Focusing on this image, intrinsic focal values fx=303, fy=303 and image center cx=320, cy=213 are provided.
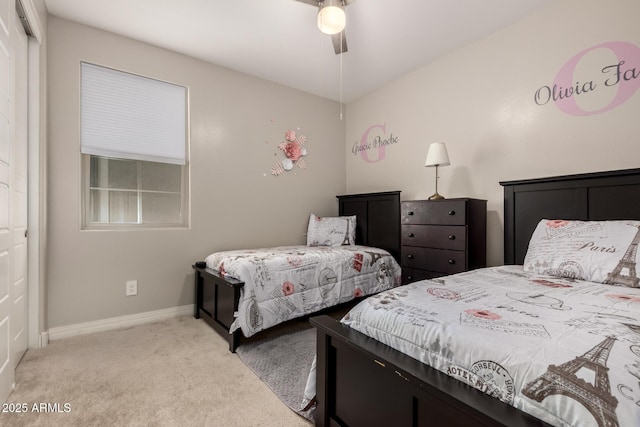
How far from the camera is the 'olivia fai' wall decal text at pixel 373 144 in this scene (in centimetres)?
353

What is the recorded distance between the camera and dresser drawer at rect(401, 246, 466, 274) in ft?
7.72

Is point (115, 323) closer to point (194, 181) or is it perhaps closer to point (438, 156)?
point (194, 181)

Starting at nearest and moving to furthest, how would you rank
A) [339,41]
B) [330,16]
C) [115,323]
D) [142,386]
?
1. [142,386]
2. [330,16]
3. [339,41]
4. [115,323]

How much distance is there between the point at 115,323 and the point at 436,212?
2.85 m

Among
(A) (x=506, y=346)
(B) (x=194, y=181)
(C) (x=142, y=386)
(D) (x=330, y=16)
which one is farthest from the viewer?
(B) (x=194, y=181)

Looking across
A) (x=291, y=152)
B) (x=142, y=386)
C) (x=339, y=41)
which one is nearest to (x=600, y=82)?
(x=339, y=41)

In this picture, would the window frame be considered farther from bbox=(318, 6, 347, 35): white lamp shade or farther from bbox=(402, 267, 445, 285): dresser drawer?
bbox=(402, 267, 445, 285): dresser drawer

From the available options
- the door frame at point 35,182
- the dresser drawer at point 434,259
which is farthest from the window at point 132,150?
the dresser drawer at point 434,259

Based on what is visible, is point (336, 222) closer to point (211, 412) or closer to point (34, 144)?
point (211, 412)

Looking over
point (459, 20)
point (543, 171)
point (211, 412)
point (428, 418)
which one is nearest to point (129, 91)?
point (211, 412)

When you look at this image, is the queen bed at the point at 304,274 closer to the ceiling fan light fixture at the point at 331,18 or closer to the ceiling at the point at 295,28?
the ceiling at the point at 295,28

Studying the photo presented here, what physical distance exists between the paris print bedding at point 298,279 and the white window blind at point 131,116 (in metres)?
1.17

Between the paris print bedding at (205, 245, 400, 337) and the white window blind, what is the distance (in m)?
1.17

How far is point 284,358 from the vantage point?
2.01 m
